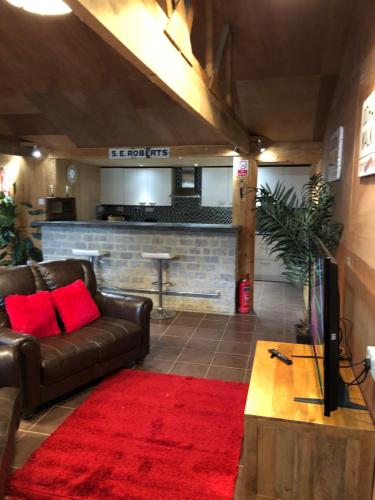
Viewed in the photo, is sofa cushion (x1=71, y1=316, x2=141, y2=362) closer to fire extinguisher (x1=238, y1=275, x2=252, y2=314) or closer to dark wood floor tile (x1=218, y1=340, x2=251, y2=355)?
dark wood floor tile (x1=218, y1=340, x2=251, y2=355)

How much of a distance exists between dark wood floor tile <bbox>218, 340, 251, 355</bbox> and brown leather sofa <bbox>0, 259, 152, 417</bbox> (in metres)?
0.86

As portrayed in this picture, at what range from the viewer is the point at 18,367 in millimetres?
2541

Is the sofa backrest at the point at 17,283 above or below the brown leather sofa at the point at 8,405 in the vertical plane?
above

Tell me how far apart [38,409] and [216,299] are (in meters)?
2.87

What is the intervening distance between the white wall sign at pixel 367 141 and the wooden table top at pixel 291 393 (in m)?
1.09

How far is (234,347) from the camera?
4.10 metres

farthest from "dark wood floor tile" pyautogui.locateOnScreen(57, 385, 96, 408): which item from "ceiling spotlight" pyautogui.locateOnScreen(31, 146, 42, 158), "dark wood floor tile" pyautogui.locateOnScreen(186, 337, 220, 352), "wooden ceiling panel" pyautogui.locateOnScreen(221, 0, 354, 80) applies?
"ceiling spotlight" pyautogui.locateOnScreen(31, 146, 42, 158)

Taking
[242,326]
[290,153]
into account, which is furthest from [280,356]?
[290,153]

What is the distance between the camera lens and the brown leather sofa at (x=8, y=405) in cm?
191

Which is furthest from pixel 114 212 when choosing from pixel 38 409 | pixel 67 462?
pixel 67 462

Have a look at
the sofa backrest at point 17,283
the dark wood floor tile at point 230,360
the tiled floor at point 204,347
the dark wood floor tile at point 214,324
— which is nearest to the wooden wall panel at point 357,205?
the tiled floor at point 204,347

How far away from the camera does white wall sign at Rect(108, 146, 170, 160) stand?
5457mm

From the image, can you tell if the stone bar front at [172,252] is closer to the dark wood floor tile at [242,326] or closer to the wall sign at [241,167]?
the dark wood floor tile at [242,326]

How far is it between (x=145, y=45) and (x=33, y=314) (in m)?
2.21
